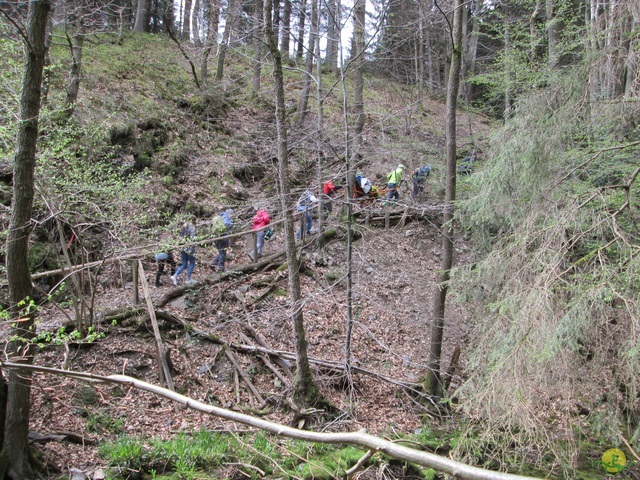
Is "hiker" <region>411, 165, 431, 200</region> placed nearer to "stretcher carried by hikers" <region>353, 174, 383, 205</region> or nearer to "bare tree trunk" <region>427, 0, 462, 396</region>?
"stretcher carried by hikers" <region>353, 174, 383, 205</region>

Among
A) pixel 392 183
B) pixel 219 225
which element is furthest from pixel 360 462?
pixel 392 183

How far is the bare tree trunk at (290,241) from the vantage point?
7.72 metres

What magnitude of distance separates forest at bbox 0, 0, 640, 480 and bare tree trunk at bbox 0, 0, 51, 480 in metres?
0.02

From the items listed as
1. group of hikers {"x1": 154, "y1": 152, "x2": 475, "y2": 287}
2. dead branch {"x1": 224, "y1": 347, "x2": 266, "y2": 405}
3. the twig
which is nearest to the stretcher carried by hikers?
group of hikers {"x1": 154, "y1": 152, "x2": 475, "y2": 287}

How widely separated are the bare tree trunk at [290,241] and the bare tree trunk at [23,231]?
3782 mm

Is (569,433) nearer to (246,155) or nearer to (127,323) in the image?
(127,323)

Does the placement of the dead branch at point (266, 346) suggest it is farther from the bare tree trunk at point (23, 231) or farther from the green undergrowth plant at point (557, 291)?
the bare tree trunk at point (23, 231)

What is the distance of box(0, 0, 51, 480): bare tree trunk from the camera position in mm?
4711

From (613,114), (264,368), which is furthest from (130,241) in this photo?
(613,114)

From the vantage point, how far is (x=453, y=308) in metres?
12.7

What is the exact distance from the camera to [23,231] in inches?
199
